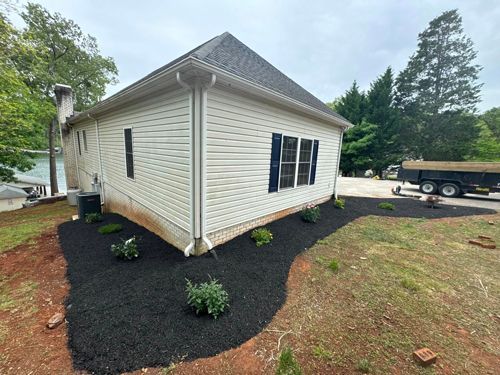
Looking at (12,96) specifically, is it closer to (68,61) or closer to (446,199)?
(68,61)

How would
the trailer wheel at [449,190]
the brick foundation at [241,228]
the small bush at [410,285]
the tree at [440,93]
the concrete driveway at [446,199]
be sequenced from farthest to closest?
the tree at [440,93] → the trailer wheel at [449,190] → the concrete driveway at [446,199] → the brick foundation at [241,228] → the small bush at [410,285]

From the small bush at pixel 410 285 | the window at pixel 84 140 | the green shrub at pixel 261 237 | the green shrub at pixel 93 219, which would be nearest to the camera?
the small bush at pixel 410 285

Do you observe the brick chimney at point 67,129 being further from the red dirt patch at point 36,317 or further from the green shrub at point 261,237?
the green shrub at point 261,237

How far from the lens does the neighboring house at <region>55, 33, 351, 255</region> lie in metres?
3.46

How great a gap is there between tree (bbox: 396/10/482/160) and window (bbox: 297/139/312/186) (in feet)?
72.0

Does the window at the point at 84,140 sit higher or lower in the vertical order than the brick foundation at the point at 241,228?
higher

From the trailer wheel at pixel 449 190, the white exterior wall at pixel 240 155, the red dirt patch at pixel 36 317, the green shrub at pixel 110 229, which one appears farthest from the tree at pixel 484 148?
the red dirt patch at pixel 36 317

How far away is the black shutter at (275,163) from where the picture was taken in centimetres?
495

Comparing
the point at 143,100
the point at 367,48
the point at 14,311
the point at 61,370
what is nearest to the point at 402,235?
the point at 61,370

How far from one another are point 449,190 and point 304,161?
36.0 ft

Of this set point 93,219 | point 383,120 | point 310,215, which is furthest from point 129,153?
point 383,120

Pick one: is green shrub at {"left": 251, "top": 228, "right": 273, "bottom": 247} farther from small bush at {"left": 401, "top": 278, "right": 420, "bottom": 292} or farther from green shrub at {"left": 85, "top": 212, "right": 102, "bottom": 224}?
green shrub at {"left": 85, "top": 212, "right": 102, "bottom": 224}

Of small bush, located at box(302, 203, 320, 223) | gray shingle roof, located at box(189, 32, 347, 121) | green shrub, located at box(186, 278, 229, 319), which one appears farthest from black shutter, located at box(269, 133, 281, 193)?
green shrub, located at box(186, 278, 229, 319)

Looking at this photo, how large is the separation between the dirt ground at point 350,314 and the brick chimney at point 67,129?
8445 mm
